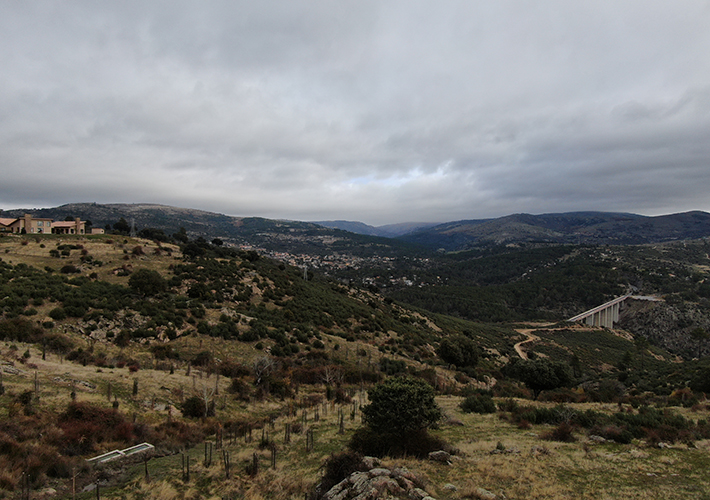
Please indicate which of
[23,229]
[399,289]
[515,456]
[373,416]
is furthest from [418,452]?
[399,289]

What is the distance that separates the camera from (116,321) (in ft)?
76.4

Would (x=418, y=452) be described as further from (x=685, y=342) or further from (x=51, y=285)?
(x=685, y=342)

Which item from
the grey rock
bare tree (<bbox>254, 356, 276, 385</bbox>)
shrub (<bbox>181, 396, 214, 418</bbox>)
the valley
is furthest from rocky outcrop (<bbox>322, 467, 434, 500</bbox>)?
bare tree (<bbox>254, 356, 276, 385</bbox>)

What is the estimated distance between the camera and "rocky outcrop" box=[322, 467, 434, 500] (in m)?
7.44

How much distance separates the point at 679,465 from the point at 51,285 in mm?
38945

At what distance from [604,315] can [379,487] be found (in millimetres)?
123836

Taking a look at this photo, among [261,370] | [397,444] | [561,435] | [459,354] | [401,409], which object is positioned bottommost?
[459,354]

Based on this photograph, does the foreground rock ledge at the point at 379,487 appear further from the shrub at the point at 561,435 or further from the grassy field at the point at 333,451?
the shrub at the point at 561,435

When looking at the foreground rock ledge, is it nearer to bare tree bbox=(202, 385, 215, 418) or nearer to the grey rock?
the grey rock

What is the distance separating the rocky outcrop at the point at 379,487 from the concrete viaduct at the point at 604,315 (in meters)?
108

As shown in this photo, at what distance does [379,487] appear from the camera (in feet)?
25.0

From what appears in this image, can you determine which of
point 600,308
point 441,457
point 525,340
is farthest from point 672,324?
point 441,457

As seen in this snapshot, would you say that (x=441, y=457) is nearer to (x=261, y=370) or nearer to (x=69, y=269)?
(x=261, y=370)

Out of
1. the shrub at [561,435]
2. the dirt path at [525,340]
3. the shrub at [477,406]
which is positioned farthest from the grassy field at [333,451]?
the dirt path at [525,340]
